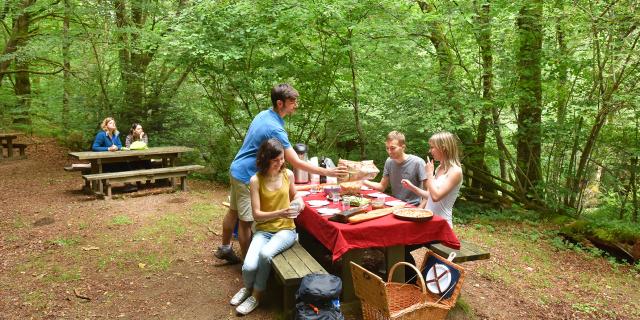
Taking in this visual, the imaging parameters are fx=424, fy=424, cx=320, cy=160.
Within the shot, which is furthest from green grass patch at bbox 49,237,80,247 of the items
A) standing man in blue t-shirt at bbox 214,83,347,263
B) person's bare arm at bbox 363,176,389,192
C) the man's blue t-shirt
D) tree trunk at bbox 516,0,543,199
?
tree trunk at bbox 516,0,543,199

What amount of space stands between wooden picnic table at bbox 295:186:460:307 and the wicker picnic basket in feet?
0.59

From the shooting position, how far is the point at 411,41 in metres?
7.73

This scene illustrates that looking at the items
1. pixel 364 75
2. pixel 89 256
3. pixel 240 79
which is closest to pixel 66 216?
pixel 89 256

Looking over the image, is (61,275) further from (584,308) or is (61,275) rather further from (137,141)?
(584,308)

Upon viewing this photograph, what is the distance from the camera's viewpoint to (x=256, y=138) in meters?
3.71

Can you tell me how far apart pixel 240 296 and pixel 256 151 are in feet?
4.12

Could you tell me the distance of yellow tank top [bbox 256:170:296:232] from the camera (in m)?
3.61

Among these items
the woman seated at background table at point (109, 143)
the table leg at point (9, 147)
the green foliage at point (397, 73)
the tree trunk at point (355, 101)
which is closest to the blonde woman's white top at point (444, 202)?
the green foliage at point (397, 73)

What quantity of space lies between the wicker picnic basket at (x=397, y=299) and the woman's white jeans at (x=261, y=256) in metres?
0.64

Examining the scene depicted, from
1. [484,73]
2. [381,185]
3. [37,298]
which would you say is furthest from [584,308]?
[37,298]

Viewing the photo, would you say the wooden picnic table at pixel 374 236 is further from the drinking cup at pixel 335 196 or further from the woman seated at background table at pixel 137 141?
the woman seated at background table at pixel 137 141

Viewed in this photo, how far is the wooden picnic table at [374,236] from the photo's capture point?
3105mm

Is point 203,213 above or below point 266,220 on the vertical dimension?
below

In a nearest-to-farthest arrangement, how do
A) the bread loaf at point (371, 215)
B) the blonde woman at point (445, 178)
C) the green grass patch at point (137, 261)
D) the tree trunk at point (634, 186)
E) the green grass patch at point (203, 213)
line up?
the bread loaf at point (371, 215) < the blonde woman at point (445, 178) < the green grass patch at point (137, 261) < the green grass patch at point (203, 213) < the tree trunk at point (634, 186)
